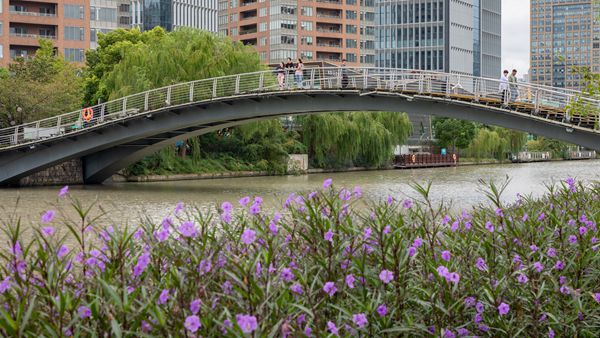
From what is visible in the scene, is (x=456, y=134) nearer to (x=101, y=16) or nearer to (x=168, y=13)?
(x=101, y=16)

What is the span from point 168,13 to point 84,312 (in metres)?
118

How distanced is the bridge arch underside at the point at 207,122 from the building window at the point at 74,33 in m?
46.3

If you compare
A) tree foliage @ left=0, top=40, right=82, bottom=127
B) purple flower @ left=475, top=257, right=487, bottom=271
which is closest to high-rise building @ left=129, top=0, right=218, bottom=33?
tree foliage @ left=0, top=40, right=82, bottom=127

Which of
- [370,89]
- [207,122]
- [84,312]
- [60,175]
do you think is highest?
[370,89]

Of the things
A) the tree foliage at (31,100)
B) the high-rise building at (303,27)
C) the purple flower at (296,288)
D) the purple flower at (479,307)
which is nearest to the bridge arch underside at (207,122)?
the tree foliage at (31,100)

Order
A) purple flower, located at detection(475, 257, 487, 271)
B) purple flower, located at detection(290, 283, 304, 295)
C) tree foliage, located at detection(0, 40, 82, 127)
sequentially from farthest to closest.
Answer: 1. tree foliage, located at detection(0, 40, 82, 127)
2. purple flower, located at detection(475, 257, 487, 271)
3. purple flower, located at detection(290, 283, 304, 295)

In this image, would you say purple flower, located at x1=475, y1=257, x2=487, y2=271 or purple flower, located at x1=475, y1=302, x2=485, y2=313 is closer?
purple flower, located at x1=475, y1=302, x2=485, y2=313

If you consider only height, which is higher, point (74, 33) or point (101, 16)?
point (101, 16)

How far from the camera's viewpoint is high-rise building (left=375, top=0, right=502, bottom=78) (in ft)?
426

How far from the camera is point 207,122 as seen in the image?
33.6 metres

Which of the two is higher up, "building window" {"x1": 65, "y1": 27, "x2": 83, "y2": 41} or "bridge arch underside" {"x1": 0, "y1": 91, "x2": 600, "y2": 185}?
"building window" {"x1": 65, "y1": 27, "x2": 83, "y2": 41}

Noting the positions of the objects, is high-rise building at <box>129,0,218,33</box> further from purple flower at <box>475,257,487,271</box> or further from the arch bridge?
purple flower at <box>475,257,487,271</box>

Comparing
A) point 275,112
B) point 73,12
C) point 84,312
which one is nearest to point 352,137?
point 275,112

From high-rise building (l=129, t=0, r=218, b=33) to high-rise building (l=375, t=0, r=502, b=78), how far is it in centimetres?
2755
